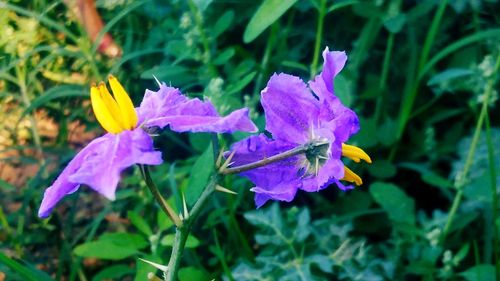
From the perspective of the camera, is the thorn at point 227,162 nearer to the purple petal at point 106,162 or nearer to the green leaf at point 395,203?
the purple petal at point 106,162

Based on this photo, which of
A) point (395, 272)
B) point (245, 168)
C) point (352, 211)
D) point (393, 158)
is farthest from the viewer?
point (393, 158)

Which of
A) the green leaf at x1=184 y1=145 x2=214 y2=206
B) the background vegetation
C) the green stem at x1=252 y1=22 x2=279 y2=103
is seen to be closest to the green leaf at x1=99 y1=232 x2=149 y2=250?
the background vegetation

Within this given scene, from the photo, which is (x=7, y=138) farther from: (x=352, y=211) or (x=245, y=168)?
(x=245, y=168)

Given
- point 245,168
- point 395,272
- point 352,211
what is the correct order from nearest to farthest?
point 245,168 → point 395,272 → point 352,211

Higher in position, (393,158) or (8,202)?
(393,158)

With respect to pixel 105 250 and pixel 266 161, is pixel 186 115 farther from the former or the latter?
pixel 105 250

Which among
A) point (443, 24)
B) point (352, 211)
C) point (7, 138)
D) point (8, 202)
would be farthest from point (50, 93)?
point (443, 24)
